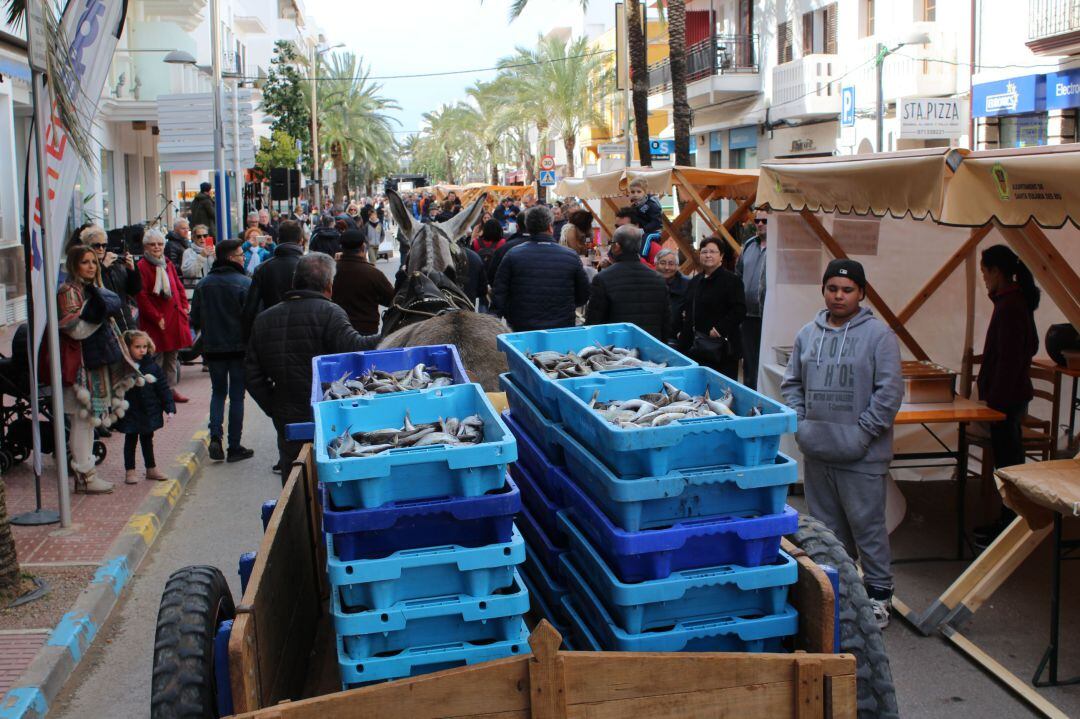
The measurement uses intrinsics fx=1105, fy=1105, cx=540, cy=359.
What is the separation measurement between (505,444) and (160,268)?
9442mm

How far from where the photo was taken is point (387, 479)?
9.69 feet

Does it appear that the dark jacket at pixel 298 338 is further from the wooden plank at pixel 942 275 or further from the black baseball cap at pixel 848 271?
the wooden plank at pixel 942 275

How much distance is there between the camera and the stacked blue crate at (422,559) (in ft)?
9.45

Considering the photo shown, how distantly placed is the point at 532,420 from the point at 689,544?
1050mm

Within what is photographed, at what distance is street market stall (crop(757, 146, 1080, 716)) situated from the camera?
5477 mm

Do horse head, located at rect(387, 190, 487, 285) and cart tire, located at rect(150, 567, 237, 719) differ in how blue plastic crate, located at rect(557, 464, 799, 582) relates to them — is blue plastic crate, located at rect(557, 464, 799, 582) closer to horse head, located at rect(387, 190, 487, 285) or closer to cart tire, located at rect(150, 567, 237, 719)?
cart tire, located at rect(150, 567, 237, 719)

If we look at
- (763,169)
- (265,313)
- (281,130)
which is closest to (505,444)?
(265,313)

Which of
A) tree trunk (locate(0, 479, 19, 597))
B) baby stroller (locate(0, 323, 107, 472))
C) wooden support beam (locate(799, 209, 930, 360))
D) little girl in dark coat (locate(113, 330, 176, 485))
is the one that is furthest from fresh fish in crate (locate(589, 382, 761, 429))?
baby stroller (locate(0, 323, 107, 472))

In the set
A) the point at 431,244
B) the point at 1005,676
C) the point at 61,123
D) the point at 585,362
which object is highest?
the point at 61,123

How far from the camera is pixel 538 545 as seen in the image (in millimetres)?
3902

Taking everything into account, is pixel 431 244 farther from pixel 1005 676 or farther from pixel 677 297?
pixel 1005 676

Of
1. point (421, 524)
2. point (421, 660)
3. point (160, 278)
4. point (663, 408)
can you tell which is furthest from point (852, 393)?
point (160, 278)

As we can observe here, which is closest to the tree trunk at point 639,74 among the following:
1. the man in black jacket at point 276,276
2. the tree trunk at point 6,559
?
the man in black jacket at point 276,276

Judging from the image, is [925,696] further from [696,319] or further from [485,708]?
[696,319]
